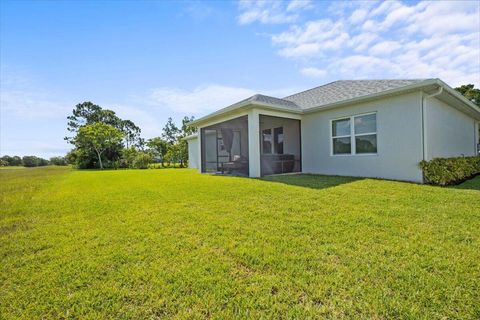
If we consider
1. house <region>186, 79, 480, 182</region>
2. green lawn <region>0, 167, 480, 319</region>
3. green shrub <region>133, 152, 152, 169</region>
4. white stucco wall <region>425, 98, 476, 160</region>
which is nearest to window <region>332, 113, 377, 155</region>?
house <region>186, 79, 480, 182</region>

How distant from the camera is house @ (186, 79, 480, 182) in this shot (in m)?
7.71

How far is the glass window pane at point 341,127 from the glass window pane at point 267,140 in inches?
189

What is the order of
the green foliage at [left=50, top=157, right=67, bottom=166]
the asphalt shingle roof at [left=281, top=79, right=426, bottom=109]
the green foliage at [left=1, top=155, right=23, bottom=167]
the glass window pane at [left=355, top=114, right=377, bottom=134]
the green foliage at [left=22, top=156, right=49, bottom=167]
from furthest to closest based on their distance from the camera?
1. the green foliage at [left=50, top=157, right=67, bottom=166]
2. the green foliage at [left=1, top=155, right=23, bottom=167]
3. the green foliage at [left=22, top=156, right=49, bottom=167]
4. the glass window pane at [left=355, top=114, right=377, bottom=134]
5. the asphalt shingle roof at [left=281, top=79, right=426, bottom=109]

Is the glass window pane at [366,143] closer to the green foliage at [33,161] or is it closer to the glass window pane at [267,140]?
the glass window pane at [267,140]

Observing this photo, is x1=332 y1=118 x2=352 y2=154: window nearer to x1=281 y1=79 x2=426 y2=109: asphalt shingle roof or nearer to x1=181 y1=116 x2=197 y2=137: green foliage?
x1=281 y1=79 x2=426 y2=109: asphalt shingle roof

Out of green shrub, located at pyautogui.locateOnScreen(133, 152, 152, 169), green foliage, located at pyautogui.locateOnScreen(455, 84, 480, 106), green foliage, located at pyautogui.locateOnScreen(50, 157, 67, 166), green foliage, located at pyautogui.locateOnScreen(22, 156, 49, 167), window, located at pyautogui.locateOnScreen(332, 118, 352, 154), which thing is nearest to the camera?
window, located at pyautogui.locateOnScreen(332, 118, 352, 154)

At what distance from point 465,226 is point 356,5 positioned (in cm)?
787

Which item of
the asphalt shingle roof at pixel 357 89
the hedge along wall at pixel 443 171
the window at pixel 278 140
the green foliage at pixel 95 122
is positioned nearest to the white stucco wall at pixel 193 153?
the window at pixel 278 140

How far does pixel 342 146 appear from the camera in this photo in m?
9.65

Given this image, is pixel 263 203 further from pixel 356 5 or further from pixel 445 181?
pixel 356 5

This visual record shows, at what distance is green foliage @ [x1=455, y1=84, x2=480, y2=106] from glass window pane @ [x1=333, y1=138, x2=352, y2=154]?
21653 millimetres

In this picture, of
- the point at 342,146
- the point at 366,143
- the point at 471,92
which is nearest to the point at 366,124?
the point at 366,143

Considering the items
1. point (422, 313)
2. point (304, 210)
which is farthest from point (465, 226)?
point (422, 313)

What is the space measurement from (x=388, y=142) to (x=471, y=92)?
23437mm
